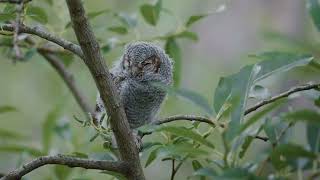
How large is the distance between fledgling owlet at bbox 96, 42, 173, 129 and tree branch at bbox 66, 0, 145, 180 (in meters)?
0.57

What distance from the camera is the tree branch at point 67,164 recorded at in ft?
6.01

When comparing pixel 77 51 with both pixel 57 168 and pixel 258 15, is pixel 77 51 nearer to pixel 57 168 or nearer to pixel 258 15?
pixel 57 168

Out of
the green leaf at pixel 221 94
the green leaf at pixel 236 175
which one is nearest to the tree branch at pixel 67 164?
the green leaf at pixel 221 94

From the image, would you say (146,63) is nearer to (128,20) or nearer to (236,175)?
(128,20)

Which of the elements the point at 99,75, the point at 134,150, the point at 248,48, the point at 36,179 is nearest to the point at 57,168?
the point at 134,150

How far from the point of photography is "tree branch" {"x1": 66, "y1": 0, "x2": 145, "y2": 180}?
67.5 inches

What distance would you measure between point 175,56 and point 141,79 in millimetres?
426

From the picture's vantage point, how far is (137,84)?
261 cm

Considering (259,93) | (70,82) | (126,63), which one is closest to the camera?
(259,93)

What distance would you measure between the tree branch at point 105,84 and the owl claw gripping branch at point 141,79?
1.84 ft

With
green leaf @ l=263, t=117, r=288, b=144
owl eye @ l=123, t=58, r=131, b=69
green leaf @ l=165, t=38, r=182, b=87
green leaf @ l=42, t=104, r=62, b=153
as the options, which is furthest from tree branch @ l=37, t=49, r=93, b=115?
green leaf @ l=263, t=117, r=288, b=144

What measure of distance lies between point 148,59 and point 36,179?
263 centimetres

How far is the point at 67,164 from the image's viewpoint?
1.83 metres

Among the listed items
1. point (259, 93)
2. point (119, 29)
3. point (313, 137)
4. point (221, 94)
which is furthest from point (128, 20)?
point (313, 137)
